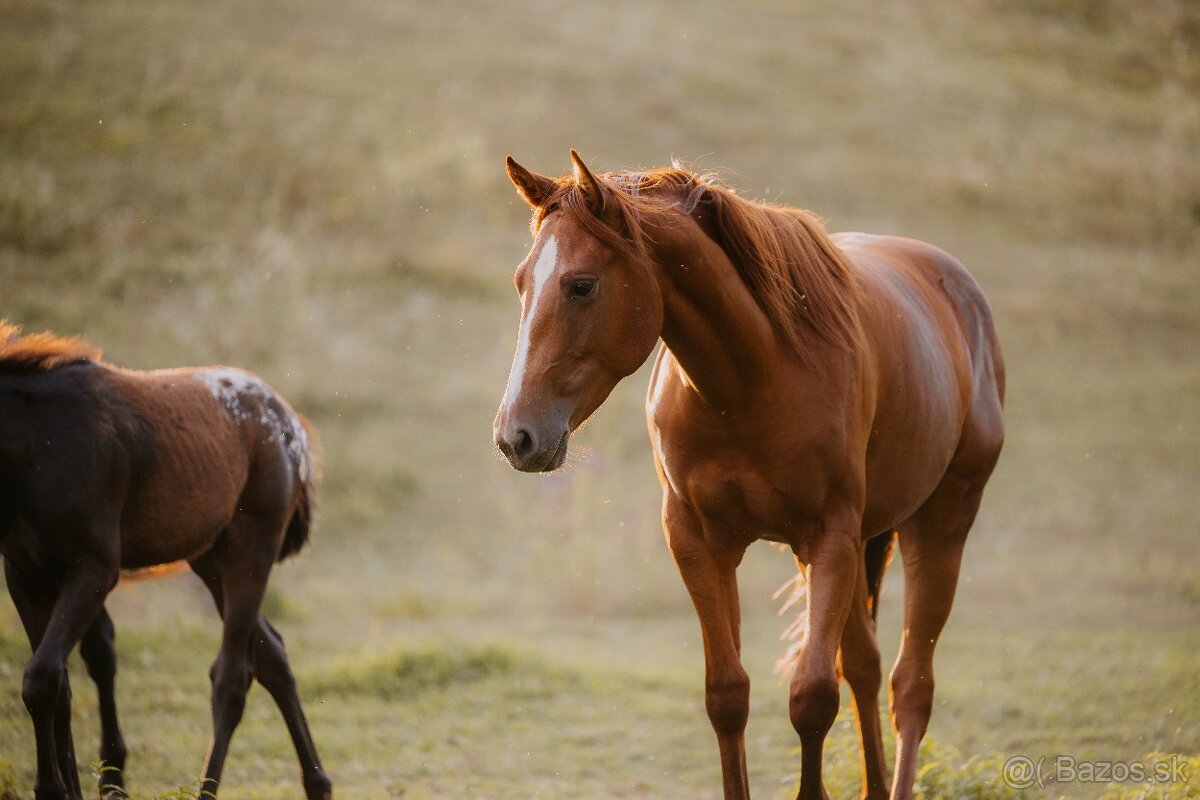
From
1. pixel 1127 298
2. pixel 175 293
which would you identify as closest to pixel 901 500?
pixel 175 293

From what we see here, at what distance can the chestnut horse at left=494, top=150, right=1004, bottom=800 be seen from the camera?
154 inches

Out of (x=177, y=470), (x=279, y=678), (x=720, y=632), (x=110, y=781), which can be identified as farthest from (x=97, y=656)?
(x=720, y=632)

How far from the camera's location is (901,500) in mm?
5078

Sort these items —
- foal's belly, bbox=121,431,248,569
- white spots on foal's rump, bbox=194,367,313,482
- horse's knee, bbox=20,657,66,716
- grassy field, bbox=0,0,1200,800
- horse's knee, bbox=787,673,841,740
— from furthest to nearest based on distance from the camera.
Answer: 1. grassy field, bbox=0,0,1200,800
2. white spots on foal's rump, bbox=194,367,313,482
3. foal's belly, bbox=121,431,248,569
4. horse's knee, bbox=20,657,66,716
5. horse's knee, bbox=787,673,841,740

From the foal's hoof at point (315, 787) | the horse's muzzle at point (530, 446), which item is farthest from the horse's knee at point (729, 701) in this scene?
the foal's hoof at point (315, 787)

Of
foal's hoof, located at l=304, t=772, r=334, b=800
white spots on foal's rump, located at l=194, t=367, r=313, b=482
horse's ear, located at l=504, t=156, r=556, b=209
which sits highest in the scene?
horse's ear, located at l=504, t=156, r=556, b=209

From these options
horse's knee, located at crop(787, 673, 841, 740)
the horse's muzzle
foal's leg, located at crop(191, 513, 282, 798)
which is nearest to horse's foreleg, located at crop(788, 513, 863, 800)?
horse's knee, located at crop(787, 673, 841, 740)

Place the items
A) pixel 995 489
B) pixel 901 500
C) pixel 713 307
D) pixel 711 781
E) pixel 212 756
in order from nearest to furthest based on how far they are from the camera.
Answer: pixel 713 307 → pixel 901 500 → pixel 212 756 → pixel 711 781 → pixel 995 489

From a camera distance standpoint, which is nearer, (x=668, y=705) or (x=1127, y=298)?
(x=668, y=705)

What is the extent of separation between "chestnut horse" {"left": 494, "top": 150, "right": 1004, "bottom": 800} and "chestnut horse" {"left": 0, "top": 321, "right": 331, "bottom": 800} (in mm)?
2095

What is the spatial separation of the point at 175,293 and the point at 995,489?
10.9 m

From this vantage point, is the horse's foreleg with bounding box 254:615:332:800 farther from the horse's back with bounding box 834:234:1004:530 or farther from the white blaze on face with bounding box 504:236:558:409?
the horse's back with bounding box 834:234:1004:530

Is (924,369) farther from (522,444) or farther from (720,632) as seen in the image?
(522,444)

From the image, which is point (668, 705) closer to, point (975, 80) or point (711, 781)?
point (711, 781)
